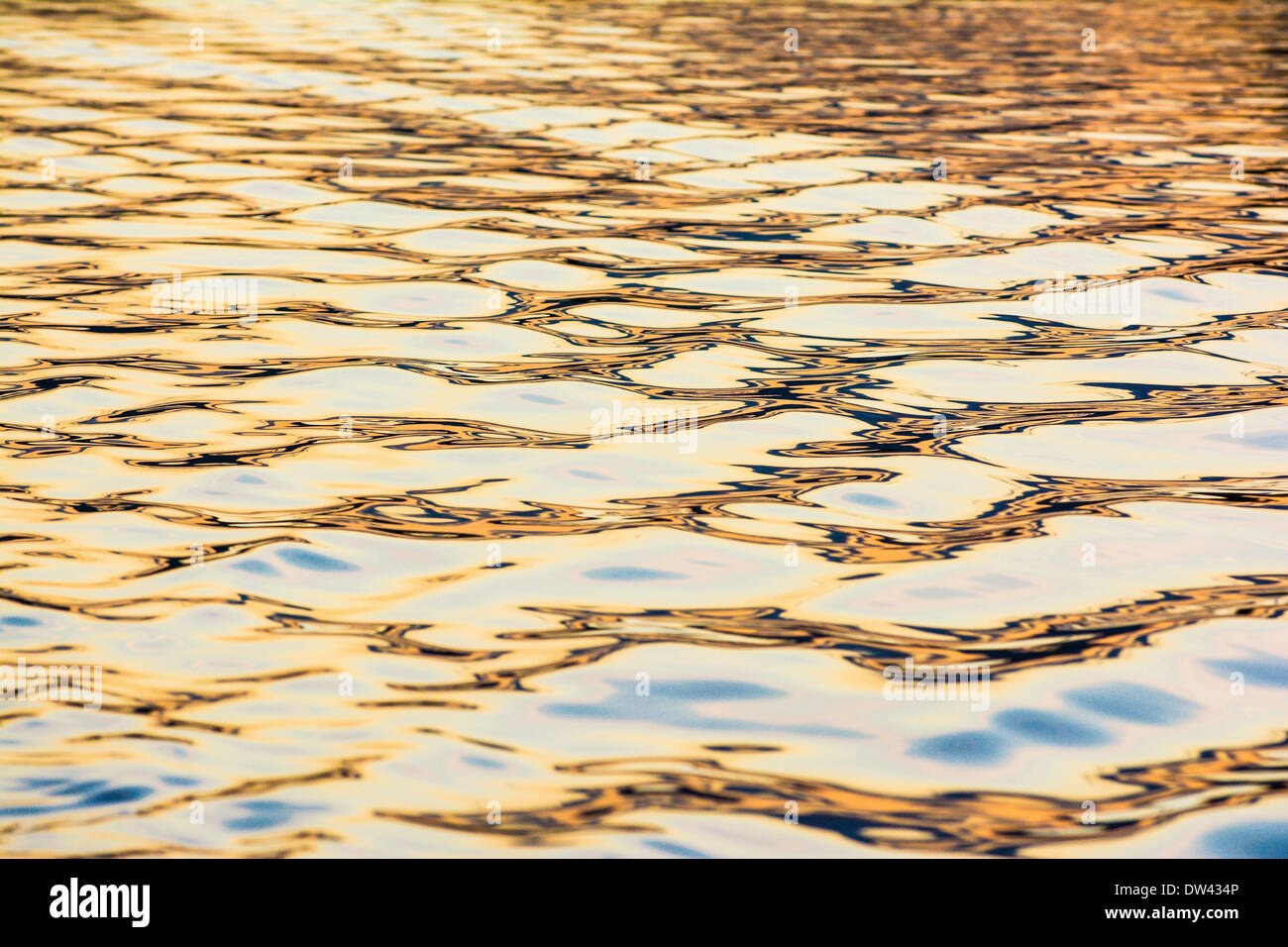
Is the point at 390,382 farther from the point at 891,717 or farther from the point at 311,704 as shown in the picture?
the point at 891,717

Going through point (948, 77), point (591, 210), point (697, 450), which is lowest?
point (697, 450)

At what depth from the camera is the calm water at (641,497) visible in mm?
2184

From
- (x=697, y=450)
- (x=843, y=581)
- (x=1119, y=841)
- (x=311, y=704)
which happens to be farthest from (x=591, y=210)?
(x=1119, y=841)

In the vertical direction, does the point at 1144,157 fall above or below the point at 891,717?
above

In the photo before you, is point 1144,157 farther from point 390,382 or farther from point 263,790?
point 263,790

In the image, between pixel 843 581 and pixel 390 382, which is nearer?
→ pixel 843 581

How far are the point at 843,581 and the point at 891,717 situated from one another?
51 centimetres

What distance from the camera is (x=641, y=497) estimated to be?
10.8ft

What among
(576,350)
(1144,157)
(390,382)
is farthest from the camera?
(1144,157)

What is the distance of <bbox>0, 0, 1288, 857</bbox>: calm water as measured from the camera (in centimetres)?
218

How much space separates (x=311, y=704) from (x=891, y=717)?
3.02 feet

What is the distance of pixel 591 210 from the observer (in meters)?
6.26

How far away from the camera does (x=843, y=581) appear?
9.35 ft

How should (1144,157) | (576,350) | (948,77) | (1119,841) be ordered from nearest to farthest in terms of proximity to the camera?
1. (1119,841)
2. (576,350)
3. (1144,157)
4. (948,77)
